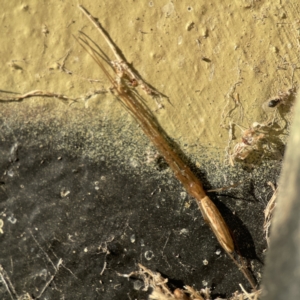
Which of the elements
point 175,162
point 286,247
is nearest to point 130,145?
point 175,162

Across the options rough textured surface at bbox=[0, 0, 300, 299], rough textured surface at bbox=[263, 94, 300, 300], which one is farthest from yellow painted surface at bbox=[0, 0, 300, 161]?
rough textured surface at bbox=[263, 94, 300, 300]

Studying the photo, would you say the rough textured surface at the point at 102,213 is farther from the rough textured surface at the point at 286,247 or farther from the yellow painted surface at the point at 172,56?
the rough textured surface at the point at 286,247

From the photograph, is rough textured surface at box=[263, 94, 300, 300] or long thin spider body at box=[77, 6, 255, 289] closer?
rough textured surface at box=[263, 94, 300, 300]

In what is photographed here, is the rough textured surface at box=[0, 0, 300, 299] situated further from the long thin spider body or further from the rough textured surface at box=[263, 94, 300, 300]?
the rough textured surface at box=[263, 94, 300, 300]

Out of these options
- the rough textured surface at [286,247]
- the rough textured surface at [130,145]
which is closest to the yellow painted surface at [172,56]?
the rough textured surface at [130,145]

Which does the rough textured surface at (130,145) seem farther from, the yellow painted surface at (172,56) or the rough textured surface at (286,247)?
the rough textured surface at (286,247)

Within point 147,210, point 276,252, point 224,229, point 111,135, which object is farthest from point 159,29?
point 276,252

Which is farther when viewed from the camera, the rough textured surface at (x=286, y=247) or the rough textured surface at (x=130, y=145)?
the rough textured surface at (x=130, y=145)

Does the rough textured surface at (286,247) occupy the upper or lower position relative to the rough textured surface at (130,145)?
lower

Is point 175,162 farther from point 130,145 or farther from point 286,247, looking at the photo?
point 286,247

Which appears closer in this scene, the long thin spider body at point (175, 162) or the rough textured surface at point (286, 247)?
the rough textured surface at point (286, 247)
